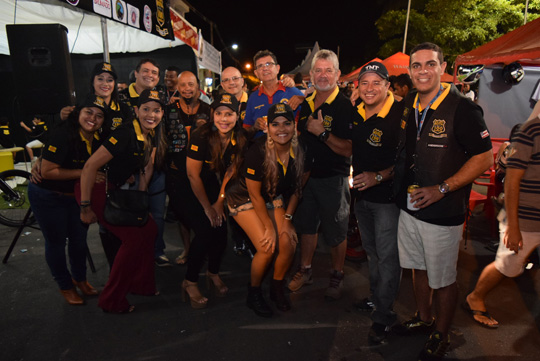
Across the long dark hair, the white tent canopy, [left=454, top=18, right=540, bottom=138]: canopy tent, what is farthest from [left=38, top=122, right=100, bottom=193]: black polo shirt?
[left=454, top=18, right=540, bottom=138]: canopy tent

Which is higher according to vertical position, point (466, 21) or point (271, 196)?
point (466, 21)

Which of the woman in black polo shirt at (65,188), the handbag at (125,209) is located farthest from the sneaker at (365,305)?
the woman in black polo shirt at (65,188)

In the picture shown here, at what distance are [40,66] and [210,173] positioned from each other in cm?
Answer: 315

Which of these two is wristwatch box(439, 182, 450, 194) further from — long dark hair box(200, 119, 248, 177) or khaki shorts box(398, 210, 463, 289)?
long dark hair box(200, 119, 248, 177)

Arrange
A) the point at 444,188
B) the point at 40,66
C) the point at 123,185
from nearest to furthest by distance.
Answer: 1. the point at 444,188
2. the point at 123,185
3. the point at 40,66

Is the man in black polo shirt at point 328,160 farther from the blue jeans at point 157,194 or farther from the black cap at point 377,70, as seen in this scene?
the blue jeans at point 157,194

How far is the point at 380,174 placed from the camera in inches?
106

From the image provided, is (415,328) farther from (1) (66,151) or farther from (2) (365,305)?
(1) (66,151)

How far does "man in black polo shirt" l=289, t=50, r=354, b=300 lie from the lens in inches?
125

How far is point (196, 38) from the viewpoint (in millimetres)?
11586

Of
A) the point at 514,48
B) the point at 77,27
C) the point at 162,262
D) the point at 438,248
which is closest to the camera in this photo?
the point at 438,248

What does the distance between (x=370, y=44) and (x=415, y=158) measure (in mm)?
31803

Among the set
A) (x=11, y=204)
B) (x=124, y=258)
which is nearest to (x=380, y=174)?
(x=124, y=258)

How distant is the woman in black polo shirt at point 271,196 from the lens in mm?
2920
